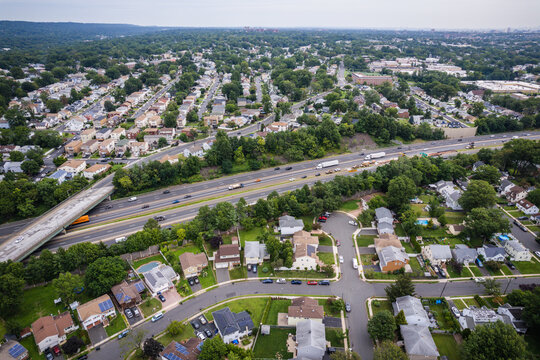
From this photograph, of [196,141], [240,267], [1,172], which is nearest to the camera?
[240,267]

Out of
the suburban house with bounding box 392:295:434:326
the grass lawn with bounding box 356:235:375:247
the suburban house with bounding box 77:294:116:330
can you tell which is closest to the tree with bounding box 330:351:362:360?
the suburban house with bounding box 392:295:434:326

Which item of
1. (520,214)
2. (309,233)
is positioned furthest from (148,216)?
(520,214)

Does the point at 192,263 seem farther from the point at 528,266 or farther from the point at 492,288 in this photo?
the point at 528,266

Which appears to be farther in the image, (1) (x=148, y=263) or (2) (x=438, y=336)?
(1) (x=148, y=263)

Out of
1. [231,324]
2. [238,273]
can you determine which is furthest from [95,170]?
[231,324]

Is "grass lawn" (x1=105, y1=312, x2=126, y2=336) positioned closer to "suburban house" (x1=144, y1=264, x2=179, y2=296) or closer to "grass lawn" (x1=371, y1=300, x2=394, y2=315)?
"suburban house" (x1=144, y1=264, x2=179, y2=296)

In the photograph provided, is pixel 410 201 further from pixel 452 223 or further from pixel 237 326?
pixel 237 326

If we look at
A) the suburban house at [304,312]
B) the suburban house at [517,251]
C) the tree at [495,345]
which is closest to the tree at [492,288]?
the tree at [495,345]
